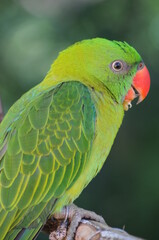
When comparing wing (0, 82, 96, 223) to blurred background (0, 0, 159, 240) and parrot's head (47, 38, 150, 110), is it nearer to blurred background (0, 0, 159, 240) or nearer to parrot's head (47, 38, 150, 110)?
parrot's head (47, 38, 150, 110)

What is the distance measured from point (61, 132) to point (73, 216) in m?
0.29

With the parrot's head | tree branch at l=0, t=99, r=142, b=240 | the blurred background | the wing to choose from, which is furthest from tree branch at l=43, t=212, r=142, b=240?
the blurred background

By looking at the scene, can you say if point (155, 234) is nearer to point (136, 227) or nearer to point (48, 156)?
point (136, 227)

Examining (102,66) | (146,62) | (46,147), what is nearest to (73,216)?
(46,147)

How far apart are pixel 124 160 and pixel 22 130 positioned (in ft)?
4.73

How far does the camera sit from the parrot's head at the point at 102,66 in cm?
190

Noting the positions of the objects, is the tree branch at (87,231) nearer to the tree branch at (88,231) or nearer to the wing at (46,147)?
the tree branch at (88,231)

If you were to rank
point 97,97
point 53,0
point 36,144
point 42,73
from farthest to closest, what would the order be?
point 53,0
point 42,73
point 97,97
point 36,144

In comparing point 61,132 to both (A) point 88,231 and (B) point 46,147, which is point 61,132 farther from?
(A) point 88,231

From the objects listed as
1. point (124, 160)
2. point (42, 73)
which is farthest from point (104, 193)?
point (42, 73)

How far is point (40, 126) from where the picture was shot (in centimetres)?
171

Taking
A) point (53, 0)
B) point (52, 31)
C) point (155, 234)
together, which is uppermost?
point (53, 0)

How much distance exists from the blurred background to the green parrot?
1.06 metres

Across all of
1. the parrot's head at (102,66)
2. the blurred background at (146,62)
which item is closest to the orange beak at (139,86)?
the parrot's head at (102,66)
